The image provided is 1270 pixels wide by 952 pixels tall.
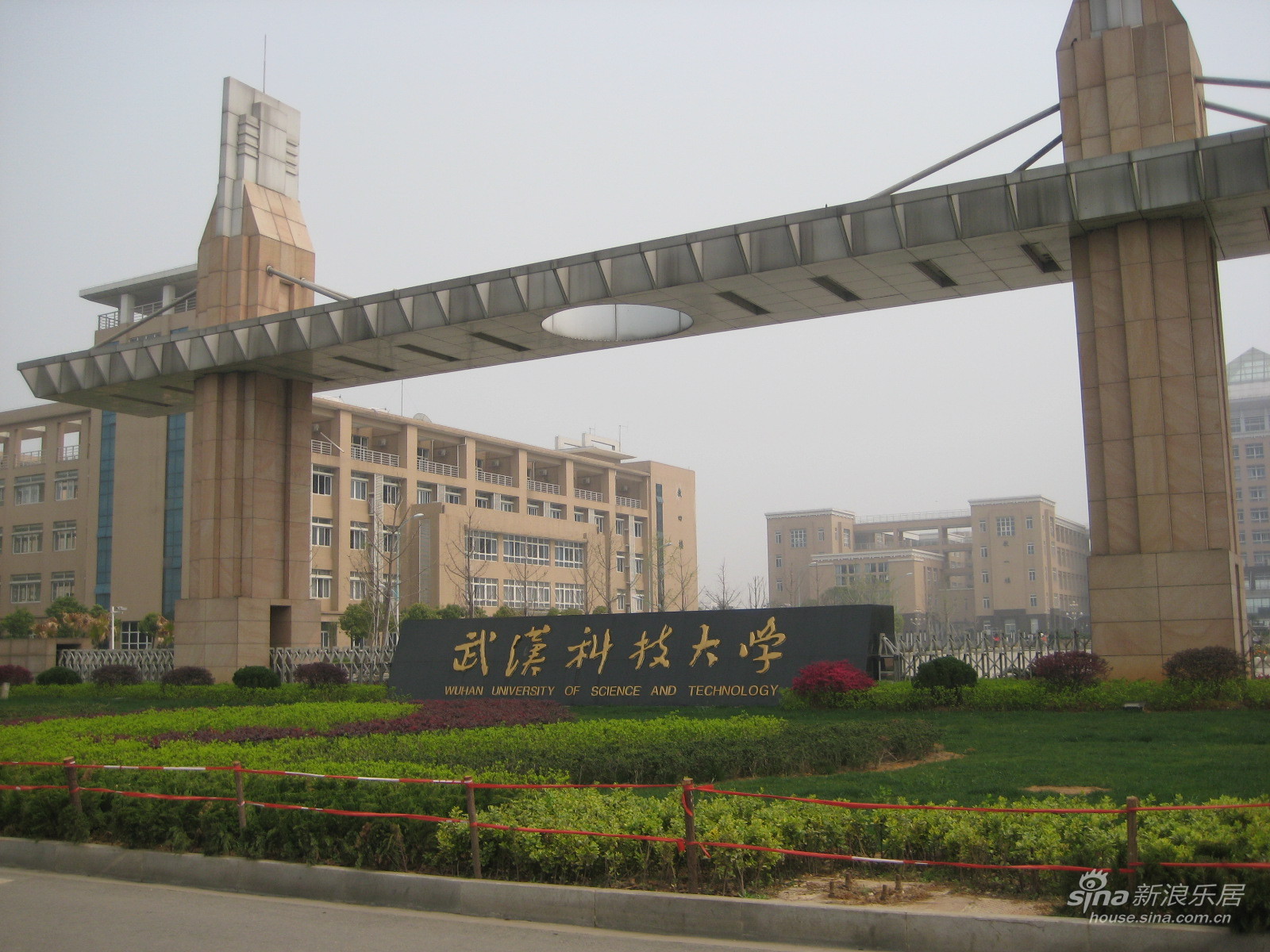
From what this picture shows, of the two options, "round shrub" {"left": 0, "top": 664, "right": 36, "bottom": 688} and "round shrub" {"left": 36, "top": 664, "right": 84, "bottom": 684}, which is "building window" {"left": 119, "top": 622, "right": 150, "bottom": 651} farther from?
"round shrub" {"left": 36, "top": 664, "right": 84, "bottom": 684}

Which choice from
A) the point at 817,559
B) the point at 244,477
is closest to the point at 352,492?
the point at 244,477

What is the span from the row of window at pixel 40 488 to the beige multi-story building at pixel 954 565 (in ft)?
172

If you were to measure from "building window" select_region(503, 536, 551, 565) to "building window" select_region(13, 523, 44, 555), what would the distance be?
23.6 m

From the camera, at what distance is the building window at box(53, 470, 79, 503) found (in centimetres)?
5631

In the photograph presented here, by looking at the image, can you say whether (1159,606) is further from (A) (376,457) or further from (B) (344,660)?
(A) (376,457)

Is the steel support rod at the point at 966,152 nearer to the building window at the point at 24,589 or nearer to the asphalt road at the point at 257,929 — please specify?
the asphalt road at the point at 257,929

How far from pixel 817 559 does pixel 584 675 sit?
276ft

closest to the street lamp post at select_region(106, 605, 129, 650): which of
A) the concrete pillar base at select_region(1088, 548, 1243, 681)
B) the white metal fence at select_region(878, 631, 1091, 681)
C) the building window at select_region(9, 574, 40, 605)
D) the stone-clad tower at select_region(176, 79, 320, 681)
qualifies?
the building window at select_region(9, 574, 40, 605)

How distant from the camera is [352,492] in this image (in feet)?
180

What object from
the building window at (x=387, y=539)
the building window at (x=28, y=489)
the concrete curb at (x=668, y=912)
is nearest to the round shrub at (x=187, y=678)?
the concrete curb at (x=668, y=912)

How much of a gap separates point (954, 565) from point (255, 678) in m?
90.3

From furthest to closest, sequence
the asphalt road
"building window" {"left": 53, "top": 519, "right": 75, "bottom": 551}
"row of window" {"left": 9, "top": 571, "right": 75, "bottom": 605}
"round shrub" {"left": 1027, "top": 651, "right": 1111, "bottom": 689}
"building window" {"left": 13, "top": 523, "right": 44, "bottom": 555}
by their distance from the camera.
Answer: "building window" {"left": 13, "top": 523, "right": 44, "bottom": 555}, "building window" {"left": 53, "top": 519, "right": 75, "bottom": 551}, "row of window" {"left": 9, "top": 571, "right": 75, "bottom": 605}, "round shrub" {"left": 1027, "top": 651, "right": 1111, "bottom": 689}, the asphalt road

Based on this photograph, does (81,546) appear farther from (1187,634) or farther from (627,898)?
(627,898)

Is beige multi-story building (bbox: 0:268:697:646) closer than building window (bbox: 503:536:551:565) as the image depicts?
Yes
